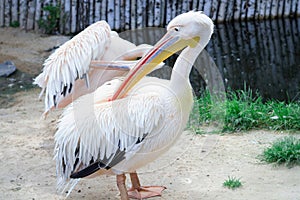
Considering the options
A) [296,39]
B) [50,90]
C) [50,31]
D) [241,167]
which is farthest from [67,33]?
[241,167]

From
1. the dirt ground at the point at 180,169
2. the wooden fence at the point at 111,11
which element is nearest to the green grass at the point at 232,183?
the dirt ground at the point at 180,169

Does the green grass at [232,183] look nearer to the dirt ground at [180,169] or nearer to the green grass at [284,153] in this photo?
the dirt ground at [180,169]

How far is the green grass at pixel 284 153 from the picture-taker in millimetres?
4634

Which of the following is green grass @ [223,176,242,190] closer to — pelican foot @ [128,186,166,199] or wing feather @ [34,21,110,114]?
pelican foot @ [128,186,166,199]

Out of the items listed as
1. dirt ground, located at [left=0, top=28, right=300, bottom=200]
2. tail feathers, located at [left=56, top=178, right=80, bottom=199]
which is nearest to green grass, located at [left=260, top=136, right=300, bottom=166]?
dirt ground, located at [left=0, top=28, right=300, bottom=200]

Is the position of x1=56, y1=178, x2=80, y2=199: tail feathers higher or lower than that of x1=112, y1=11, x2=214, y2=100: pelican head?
lower

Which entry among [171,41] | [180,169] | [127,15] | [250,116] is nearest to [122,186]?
[180,169]

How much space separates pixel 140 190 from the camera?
4.41 metres

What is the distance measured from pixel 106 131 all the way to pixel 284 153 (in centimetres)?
146

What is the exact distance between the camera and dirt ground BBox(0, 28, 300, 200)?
436 centimetres

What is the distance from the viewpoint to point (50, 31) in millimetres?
9688

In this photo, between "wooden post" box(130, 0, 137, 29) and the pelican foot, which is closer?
the pelican foot

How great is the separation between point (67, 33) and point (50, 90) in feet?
15.8

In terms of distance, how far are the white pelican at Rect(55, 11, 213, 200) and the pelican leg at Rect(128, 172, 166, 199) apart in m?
0.28
